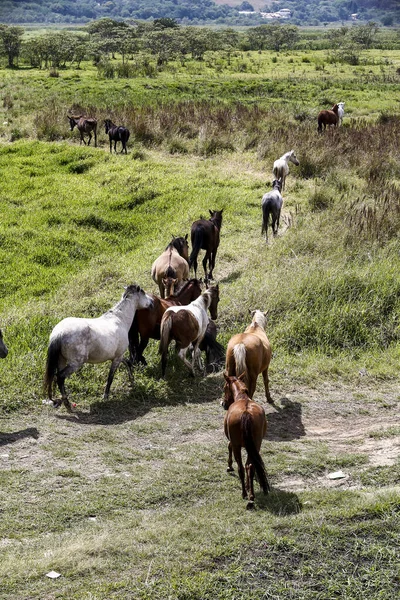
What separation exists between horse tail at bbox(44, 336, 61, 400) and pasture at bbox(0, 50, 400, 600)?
0.31 metres

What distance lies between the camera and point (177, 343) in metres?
Answer: 8.77

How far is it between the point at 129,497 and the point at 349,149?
1466 cm

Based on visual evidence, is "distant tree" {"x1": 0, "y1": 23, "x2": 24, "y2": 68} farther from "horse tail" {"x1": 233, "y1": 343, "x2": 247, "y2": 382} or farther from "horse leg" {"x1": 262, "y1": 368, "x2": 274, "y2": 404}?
"horse tail" {"x1": 233, "y1": 343, "x2": 247, "y2": 382}

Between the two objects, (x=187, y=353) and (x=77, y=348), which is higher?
(x=77, y=348)

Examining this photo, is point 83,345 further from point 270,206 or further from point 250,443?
point 270,206

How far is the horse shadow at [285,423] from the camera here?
7.42m

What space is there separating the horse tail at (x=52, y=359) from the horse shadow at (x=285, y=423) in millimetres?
2376

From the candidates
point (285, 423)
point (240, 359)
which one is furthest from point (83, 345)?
point (285, 423)

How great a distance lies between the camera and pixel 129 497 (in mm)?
6027

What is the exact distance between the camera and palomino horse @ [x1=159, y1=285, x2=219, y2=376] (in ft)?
27.7

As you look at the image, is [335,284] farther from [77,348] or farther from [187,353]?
[77,348]

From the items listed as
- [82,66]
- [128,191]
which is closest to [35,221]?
[128,191]

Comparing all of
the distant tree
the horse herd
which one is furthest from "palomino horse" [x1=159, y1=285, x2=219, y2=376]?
the distant tree

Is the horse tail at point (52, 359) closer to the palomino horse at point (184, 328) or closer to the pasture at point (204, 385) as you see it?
the pasture at point (204, 385)
